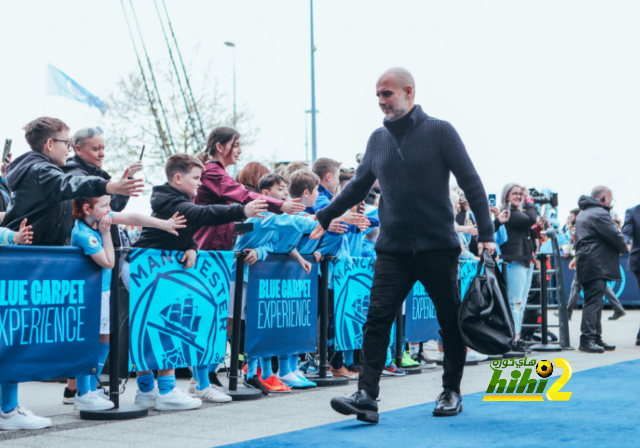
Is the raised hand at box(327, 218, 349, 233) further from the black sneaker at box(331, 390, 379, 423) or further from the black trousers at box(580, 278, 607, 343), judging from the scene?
the black trousers at box(580, 278, 607, 343)

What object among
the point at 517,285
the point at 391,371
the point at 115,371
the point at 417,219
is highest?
the point at 417,219

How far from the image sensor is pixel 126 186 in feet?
13.5

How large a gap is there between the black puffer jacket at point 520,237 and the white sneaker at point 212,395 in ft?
14.7

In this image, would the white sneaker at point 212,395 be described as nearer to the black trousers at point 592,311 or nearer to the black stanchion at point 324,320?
the black stanchion at point 324,320

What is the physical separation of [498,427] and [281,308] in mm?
2314

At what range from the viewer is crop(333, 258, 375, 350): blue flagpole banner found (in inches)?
267

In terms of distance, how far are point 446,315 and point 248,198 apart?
1754mm

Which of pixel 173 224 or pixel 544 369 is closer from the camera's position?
pixel 173 224

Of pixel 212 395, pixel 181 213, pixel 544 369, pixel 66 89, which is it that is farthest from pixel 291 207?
A: pixel 66 89

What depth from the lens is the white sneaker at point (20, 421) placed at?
173 inches

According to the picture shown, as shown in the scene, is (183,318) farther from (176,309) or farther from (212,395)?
(212,395)

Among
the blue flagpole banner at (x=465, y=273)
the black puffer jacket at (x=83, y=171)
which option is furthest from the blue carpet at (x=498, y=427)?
the blue flagpole banner at (x=465, y=273)

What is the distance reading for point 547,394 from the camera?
5.44 metres

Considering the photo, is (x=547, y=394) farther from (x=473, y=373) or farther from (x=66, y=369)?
(x=66, y=369)
